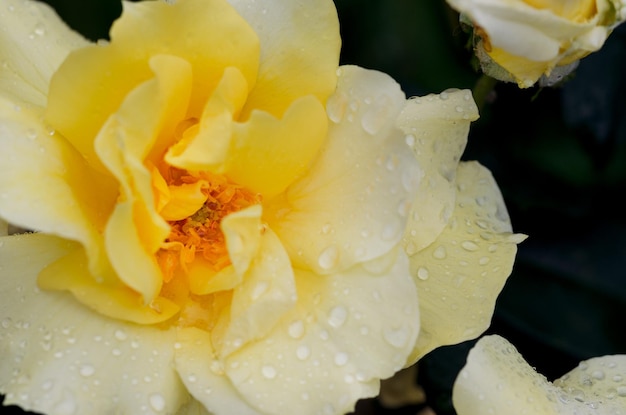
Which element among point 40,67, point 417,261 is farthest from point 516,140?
point 40,67

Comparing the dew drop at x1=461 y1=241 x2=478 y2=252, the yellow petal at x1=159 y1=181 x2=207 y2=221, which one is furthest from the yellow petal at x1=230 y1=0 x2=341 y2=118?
the dew drop at x1=461 y1=241 x2=478 y2=252

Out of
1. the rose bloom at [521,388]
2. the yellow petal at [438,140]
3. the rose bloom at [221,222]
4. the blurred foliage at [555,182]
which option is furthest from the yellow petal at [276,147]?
the blurred foliage at [555,182]

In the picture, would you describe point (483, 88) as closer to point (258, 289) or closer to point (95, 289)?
point (258, 289)

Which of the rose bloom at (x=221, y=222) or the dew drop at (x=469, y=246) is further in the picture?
the dew drop at (x=469, y=246)

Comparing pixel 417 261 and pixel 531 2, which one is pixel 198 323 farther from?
pixel 531 2

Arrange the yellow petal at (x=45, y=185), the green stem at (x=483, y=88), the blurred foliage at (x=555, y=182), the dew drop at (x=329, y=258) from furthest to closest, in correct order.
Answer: the blurred foliage at (x=555, y=182), the green stem at (x=483, y=88), the dew drop at (x=329, y=258), the yellow petal at (x=45, y=185)

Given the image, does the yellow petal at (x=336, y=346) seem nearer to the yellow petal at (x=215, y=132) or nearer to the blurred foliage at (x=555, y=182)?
the yellow petal at (x=215, y=132)
